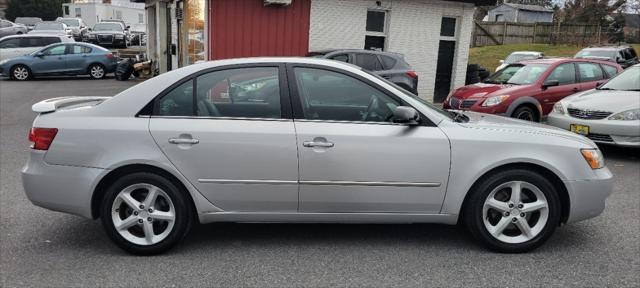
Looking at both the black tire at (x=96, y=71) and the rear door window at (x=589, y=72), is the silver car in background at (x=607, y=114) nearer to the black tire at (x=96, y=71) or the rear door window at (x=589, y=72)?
the rear door window at (x=589, y=72)

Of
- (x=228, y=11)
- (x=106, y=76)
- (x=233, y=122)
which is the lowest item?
(x=106, y=76)

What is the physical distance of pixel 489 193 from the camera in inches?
157

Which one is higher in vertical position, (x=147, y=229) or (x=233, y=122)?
(x=233, y=122)

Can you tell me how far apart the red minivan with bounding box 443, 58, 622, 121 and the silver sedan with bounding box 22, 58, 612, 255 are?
209 inches

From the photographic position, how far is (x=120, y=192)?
3.84m

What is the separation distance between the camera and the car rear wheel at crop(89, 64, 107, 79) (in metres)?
18.9

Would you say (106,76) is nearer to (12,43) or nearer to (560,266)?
(12,43)

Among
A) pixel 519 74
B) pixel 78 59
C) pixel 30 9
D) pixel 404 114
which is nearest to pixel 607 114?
pixel 519 74

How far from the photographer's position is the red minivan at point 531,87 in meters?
9.30

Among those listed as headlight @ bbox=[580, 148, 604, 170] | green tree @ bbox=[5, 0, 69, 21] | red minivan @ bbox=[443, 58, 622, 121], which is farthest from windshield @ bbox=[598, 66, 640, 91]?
green tree @ bbox=[5, 0, 69, 21]

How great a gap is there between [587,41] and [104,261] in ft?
131

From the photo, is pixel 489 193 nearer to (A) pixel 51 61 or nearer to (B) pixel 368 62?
(B) pixel 368 62

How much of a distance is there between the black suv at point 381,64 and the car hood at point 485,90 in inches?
49.6

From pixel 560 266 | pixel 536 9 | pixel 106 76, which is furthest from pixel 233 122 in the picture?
pixel 536 9
